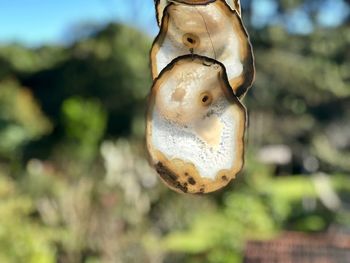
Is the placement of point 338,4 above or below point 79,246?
below

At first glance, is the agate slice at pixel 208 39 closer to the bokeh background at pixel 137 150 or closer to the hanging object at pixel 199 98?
the hanging object at pixel 199 98

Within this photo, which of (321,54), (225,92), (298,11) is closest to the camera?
(225,92)

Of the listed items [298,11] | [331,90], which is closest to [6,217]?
[331,90]

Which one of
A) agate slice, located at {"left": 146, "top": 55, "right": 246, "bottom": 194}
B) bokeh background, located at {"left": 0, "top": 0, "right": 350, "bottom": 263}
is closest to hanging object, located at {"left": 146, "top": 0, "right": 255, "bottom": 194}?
agate slice, located at {"left": 146, "top": 55, "right": 246, "bottom": 194}

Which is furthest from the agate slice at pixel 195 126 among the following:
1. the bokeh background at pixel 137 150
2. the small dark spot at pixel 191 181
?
the bokeh background at pixel 137 150

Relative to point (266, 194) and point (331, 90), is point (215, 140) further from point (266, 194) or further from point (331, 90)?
point (331, 90)

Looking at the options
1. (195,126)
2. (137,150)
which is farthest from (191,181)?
(137,150)

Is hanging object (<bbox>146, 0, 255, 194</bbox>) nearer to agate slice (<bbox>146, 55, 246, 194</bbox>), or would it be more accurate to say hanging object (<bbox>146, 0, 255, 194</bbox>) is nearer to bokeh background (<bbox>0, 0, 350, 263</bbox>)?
agate slice (<bbox>146, 55, 246, 194</bbox>)
